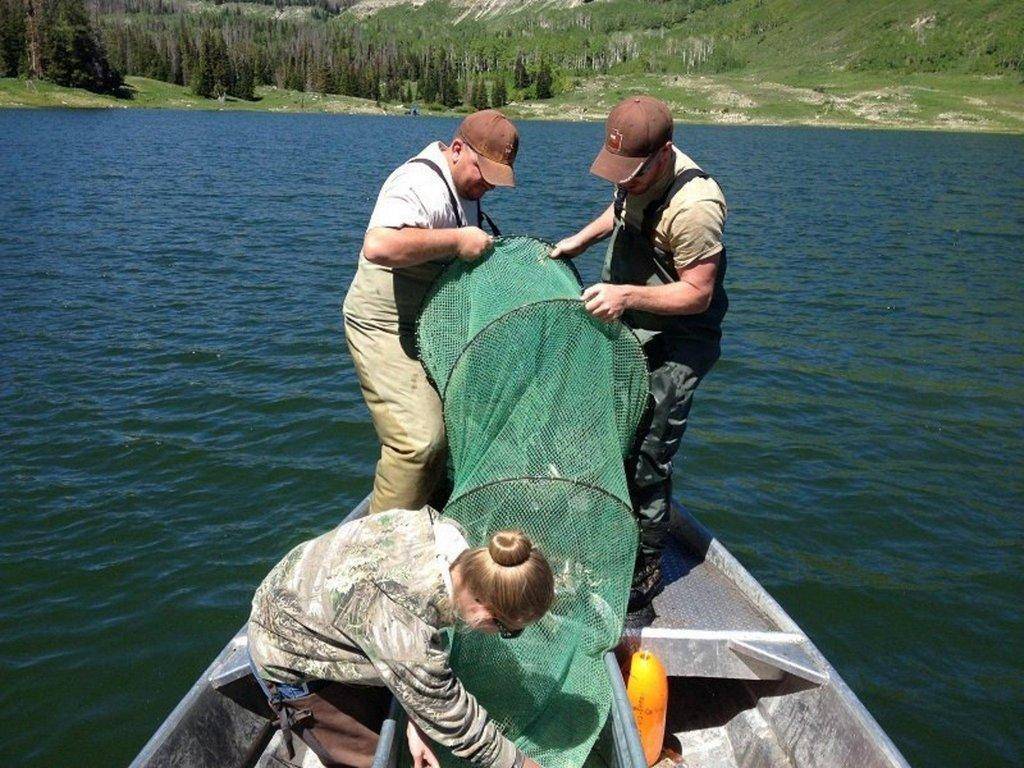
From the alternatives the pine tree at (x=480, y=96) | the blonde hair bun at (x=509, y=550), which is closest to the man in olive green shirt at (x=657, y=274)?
the blonde hair bun at (x=509, y=550)

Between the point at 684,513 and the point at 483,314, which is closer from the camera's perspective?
the point at 483,314

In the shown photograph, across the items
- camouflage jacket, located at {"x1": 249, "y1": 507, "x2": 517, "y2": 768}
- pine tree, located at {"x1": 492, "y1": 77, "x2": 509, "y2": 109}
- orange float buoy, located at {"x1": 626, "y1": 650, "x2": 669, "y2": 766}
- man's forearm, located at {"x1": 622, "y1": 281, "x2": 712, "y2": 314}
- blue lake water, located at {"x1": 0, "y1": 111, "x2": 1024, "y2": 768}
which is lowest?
blue lake water, located at {"x1": 0, "y1": 111, "x2": 1024, "y2": 768}

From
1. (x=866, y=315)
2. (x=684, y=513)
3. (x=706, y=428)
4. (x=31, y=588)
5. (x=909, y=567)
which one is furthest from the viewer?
(x=866, y=315)

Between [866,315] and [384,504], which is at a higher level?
[384,504]

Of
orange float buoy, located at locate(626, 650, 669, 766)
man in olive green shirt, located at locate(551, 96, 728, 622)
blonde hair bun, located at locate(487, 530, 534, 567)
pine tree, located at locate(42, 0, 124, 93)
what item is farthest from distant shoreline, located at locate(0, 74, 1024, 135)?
blonde hair bun, located at locate(487, 530, 534, 567)

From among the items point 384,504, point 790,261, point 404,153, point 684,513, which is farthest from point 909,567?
point 404,153

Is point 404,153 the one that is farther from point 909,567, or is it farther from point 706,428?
point 909,567

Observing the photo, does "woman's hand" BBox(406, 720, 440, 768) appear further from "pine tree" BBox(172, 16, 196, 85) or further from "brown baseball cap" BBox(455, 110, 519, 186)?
"pine tree" BBox(172, 16, 196, 85)
